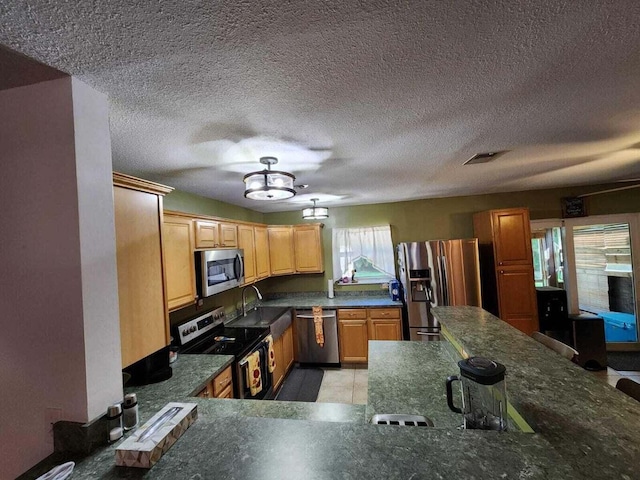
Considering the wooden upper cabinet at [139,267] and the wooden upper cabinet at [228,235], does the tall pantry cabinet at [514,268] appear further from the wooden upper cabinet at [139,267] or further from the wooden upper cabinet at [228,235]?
the wooden upper cabinet at [139,267]

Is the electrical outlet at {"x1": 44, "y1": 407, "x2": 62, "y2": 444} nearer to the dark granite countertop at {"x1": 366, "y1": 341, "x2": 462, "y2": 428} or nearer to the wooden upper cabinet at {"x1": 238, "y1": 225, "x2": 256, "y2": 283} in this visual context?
the dark granite countertop at {"x1": 366, "y1": 341, "x2": 462, "y2": 428}

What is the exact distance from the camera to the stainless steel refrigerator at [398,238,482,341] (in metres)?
3.36

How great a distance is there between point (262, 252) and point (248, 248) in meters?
0.43

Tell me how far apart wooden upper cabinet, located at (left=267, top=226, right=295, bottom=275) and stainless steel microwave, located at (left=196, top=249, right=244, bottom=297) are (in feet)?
3.56

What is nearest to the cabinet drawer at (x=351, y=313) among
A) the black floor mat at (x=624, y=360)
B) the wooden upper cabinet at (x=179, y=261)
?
the wooden upper cabinet at (x=179, y=261)

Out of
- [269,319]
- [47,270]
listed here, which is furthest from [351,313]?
[47,270]

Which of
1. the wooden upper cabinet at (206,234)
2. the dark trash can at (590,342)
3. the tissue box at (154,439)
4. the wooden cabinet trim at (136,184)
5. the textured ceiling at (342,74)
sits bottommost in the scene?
the dark trash can at (590,342)

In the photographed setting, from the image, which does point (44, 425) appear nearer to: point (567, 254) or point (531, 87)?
point (531, 87)

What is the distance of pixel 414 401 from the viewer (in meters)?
1.40

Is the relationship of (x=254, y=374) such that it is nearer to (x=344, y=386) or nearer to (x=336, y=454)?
(x=344, y=386)

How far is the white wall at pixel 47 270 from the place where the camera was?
979 millimetres

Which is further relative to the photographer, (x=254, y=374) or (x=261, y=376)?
(x=261, y=376)

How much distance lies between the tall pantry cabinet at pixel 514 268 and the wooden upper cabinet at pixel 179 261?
3.72 meters

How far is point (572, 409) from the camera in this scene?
36.6 inches
